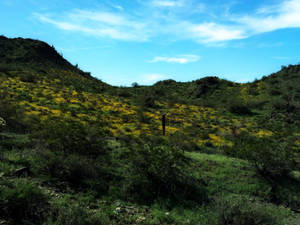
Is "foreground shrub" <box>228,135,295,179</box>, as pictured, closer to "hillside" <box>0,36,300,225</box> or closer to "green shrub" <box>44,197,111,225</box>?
"hillside" <box>0,36,300,225</box>

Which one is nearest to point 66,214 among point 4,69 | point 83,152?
point 83,152

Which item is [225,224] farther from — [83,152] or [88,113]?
[88,113]

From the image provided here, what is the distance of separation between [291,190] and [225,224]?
649cm

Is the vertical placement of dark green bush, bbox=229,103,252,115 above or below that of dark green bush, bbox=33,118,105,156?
above

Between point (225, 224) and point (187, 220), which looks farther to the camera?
point (187, 220)

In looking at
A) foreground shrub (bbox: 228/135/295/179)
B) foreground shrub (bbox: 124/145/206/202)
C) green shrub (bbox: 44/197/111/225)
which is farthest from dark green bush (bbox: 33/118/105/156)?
foreground shrub (bbox: 228/135/295/179)

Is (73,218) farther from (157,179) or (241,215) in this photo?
(241,215)

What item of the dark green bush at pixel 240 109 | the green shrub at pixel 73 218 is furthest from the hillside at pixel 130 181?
the dark green bush at pixel 240 109

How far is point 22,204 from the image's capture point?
5.04 m

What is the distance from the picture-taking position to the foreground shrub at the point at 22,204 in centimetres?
484

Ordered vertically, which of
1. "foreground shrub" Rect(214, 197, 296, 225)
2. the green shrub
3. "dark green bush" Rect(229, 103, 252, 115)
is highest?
"dark green bush" Rect(229, 103, 252, 115)

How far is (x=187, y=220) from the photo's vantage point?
663 centimetres

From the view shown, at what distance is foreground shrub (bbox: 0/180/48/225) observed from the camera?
4.84m

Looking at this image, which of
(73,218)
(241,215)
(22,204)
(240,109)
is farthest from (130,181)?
(240,109)
